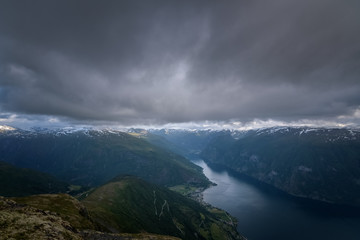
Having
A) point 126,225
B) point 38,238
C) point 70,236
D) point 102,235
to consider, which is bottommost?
point 126,225

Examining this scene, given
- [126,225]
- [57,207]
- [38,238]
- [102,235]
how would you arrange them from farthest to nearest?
1. [126,225]
2. [57,207]
3. [102,235]
4. [38,238]

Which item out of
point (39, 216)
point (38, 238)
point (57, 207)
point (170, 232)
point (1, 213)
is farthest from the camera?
point (170, 232)

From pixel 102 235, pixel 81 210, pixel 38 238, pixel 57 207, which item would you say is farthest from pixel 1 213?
pixel 81 210

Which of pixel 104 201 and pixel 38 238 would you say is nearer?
pixel 38 238

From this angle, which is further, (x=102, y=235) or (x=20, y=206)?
(x=102, y=235)

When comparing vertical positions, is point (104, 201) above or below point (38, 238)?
below

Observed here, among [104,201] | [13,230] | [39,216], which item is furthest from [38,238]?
[104,201]

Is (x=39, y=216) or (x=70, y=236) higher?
(x=39, y=216)

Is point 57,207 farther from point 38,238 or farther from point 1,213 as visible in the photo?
point 38,238

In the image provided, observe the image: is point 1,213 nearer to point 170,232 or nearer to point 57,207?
point 57,207
